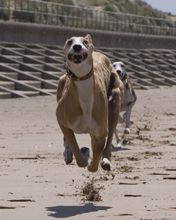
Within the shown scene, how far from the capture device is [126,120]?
55.9ft

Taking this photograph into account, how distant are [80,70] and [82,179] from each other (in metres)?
2.42

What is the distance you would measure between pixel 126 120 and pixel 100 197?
7.85 meters

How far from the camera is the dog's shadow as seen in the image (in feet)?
27.0

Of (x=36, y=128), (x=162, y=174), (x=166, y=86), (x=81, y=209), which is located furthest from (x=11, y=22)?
(x=81, y=209)

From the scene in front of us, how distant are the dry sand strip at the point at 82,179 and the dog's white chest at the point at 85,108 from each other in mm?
775

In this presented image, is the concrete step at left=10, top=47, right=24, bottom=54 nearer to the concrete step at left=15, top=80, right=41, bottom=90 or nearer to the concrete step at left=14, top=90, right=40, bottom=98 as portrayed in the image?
the concrete step at left=15, top=80, right=41, bottom=90

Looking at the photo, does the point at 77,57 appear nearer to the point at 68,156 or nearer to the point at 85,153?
the point at 85,153

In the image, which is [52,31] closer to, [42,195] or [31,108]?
[31,108]

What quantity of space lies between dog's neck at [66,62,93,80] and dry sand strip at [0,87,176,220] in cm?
129

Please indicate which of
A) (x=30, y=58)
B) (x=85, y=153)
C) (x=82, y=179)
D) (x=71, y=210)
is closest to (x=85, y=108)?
(x=85, y=153)

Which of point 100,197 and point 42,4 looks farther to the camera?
point 42,4

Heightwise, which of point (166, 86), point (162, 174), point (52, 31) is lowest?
point (166, 86)

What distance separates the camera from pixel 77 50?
822 centimetres

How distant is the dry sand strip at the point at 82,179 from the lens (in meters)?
8.40
